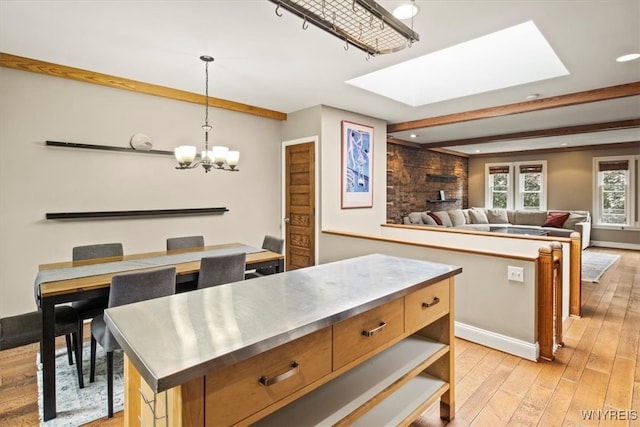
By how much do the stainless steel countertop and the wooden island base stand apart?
65 millimetres

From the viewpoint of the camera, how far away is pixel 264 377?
3.41ft

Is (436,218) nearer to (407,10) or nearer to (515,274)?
(515,274)

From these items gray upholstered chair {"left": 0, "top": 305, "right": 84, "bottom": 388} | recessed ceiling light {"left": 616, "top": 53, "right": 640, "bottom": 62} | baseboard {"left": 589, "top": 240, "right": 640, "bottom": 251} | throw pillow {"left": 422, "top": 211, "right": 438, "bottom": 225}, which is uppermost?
recessed ceiling light {"left": 616, "top": 53, "right": 640, "bottom": 62}

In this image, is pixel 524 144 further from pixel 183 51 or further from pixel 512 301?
pixel 183 51

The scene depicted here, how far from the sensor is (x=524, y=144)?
26.8ft

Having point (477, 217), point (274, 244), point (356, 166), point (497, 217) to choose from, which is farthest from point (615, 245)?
point (274, 244)

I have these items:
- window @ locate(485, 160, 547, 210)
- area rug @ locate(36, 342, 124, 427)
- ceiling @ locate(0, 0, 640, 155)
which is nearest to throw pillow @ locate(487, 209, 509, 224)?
window @ locate(485, 160, 547, 210)

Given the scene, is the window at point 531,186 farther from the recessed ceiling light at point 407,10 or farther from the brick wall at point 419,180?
the recessed ceiling light at point 407,10

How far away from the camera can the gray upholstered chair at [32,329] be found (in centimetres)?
212

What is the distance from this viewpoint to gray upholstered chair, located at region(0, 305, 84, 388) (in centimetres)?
212

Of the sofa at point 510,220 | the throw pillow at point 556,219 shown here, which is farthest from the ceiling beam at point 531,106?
the throw pillow at point 556,219

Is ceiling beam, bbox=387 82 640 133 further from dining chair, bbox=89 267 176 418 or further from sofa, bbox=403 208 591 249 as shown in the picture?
dining chair, bbox=89 267 176 418

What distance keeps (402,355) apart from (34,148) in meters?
3.75

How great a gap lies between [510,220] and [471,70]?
6.27 metres
